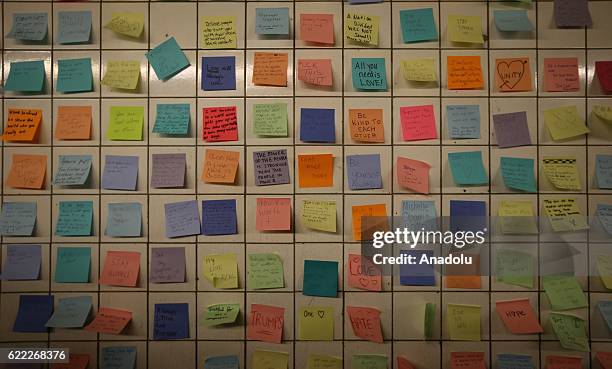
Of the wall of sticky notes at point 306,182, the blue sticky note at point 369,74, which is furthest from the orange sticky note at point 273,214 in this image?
the blue sticky note at point 369,74

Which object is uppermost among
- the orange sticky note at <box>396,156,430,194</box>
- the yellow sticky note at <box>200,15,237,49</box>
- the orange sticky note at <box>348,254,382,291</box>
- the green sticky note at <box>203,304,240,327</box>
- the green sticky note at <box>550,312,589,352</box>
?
the yellow sticky note at <box>200,15,237,49</box>

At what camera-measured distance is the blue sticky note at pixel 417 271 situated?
5.68 ft

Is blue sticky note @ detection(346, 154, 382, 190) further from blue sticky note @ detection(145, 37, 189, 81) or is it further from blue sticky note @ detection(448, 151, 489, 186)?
blue sticky note @ detection(145, 37, 189, 81)

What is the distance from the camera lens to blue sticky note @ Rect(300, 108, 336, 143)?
1733 mm

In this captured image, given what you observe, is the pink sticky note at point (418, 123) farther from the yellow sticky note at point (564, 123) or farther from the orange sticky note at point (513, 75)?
the yellow sticky note at point (564, 123)

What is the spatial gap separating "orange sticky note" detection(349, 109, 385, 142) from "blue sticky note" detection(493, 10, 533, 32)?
49 centimetres

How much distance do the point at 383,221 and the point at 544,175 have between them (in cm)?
55

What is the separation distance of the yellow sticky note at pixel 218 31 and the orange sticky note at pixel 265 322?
864 millimetres

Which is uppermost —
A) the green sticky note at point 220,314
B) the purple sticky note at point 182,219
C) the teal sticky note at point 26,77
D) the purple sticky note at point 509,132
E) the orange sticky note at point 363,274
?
the teal sticky note at point 26,77

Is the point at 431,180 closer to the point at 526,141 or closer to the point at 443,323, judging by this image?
the point at 526,141

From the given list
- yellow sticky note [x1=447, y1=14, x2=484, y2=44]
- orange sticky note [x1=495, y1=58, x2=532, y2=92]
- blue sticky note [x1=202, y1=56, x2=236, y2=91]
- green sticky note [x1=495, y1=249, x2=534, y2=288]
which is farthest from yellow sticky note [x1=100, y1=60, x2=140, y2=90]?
green sticky note [x1=495, y1=249, x2=534, y2=288]

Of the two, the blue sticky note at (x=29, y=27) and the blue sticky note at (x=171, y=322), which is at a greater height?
the blue sticky note at (x=29, y=27)

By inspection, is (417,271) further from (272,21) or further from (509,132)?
(272,21)

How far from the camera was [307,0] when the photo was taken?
5.78 ft
